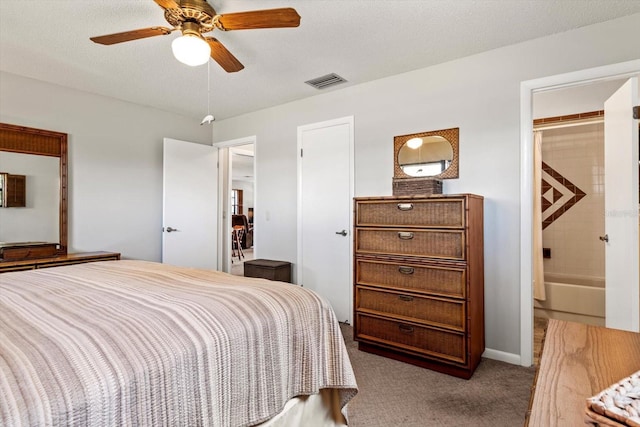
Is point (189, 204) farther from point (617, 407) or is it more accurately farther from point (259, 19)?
point (617, 407)

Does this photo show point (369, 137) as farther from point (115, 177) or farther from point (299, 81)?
point (115, 177)

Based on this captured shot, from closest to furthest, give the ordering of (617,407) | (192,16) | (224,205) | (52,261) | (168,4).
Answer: (617,407), (168,4), (192,16), (52,261), (224,205)

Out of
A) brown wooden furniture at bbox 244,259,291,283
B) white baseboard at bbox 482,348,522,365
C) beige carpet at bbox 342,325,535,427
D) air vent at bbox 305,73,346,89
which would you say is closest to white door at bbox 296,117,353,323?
brown wooden furniture at bbox 244,259,291,283

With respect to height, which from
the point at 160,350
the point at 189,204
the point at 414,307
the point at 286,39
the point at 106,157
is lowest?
the point at 414,307

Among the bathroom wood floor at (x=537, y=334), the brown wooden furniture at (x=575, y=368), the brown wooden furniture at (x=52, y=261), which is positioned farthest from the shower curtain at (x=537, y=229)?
the brown wooden furniture at (x=52, y=261)

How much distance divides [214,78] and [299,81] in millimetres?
799

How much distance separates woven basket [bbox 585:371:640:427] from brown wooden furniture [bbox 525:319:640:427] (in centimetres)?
5

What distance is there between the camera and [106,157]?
3715 mm

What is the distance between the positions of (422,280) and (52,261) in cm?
310

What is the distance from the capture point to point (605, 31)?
2266 millimetres

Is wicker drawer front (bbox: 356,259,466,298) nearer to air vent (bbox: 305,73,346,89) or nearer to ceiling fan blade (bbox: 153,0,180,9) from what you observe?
air vent (bbox: 305,73,346,89)

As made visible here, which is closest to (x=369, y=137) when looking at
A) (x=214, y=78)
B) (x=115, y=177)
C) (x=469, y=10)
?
(x=469, y=10)

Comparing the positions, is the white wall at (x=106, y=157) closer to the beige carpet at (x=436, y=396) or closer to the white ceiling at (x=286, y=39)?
the white ceiling at (x=286, y=39)

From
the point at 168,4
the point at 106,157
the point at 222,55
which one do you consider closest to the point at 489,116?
the point at 222,55
